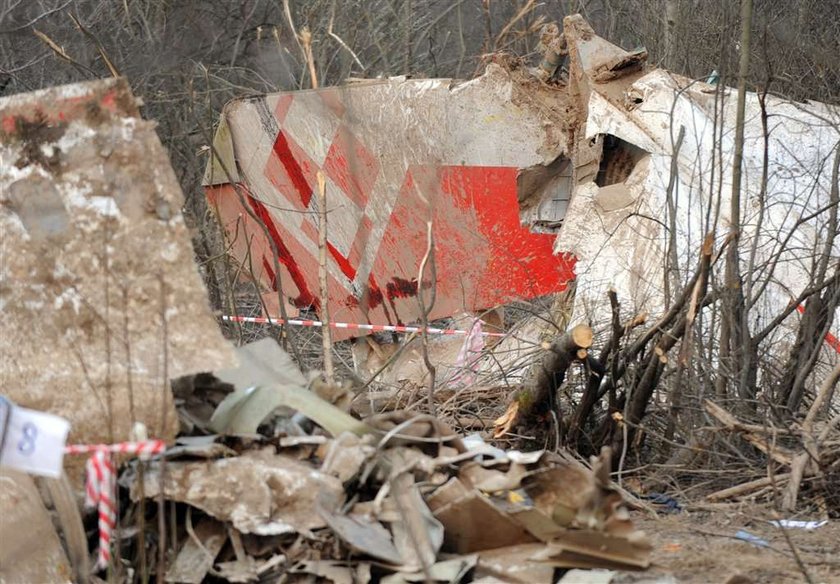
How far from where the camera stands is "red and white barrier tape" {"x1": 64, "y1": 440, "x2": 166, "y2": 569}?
3.26 m

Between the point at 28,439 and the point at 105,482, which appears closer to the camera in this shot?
the point at 28,439

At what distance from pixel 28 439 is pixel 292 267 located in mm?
5255

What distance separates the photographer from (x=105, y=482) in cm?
327

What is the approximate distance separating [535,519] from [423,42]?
13.2m

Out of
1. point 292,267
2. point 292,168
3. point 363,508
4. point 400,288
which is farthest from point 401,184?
point 363,508

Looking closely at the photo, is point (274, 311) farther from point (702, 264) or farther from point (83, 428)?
point (83, 428)

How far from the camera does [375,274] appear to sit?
7797mm

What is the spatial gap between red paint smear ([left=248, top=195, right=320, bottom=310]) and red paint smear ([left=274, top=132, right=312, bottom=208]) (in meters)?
0.28

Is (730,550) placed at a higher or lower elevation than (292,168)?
lower

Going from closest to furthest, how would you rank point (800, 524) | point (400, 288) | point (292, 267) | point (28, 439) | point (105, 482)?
point (28, 439) → point (105, 482) → point (800, 524) → point (400, 288) → point (292, 267)

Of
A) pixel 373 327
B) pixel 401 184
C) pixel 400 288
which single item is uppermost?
pixel 401 184

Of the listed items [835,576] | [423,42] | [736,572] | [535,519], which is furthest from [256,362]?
[423,42]

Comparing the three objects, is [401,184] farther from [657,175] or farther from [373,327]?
[657,175]

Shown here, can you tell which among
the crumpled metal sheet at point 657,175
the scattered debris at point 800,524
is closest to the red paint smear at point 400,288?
the crumpled metal sheet at point 657,175
